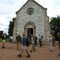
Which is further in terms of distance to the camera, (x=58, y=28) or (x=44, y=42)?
(x=58, y=28)

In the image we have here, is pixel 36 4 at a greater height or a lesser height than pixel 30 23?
greater

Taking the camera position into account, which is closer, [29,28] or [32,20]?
[32,20]

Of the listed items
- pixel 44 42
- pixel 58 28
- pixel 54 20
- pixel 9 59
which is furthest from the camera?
pixel 54 20

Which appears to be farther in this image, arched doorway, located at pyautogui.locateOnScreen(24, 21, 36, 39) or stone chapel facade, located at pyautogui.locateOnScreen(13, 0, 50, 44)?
arched doorway, located at pyautogui.locateOnScreen(24, 21, 36, 39)

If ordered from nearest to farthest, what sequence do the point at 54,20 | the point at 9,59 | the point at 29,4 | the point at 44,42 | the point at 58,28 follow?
the point at 9,59
the point at 44,42
the point at 29,4
the point at 58,28
the point at 54,20

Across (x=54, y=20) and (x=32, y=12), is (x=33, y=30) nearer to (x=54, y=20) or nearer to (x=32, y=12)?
(x=32, y=12)

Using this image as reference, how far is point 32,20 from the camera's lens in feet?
88.8

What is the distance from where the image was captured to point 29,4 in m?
27.8

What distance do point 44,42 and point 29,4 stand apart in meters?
8.16

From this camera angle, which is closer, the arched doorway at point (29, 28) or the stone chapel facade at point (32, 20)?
the stone chapel facade at point (32, 20)

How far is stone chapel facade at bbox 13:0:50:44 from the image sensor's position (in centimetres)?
2627

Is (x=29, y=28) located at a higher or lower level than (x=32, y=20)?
lower

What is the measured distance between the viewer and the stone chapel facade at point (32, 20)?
2627 cm

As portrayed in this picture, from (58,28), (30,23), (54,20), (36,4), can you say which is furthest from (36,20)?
(54,20)
